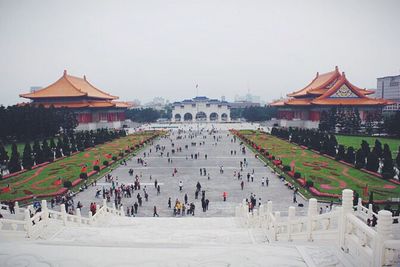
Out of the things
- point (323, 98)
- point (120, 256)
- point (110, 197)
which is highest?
point (323, 98)

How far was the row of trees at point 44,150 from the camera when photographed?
29.1 meters

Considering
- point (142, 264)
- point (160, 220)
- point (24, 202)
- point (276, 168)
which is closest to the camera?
point (142, 264)

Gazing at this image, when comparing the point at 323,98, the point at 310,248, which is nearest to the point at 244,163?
the point at 310,248

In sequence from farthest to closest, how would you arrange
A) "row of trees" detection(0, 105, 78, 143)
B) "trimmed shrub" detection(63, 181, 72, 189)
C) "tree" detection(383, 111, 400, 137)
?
1. "tree" detection(383, 111, 400, 137)
2. "row of trees" detection(0, 105, 78, 143)
3. "trimmed shrub" detection(63, 181, 72, 189)

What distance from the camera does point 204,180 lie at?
2695 cm

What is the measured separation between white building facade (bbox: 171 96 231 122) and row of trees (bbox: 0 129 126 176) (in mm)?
65668

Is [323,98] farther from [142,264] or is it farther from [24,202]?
[142,264]

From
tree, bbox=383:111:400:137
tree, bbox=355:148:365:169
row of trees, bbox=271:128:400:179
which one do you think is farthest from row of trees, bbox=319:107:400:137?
tree, bbox=355:148:365:169

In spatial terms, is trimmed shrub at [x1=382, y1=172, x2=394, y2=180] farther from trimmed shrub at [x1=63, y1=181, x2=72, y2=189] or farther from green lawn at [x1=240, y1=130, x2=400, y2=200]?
trimmed shrub at [x1=63, y1=181, x2=72, y2=189]

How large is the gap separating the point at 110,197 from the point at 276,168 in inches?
581

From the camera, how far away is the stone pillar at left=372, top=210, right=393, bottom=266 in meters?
5.59

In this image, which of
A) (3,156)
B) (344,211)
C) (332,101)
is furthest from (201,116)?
(344,211)

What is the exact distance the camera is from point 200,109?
389 feet

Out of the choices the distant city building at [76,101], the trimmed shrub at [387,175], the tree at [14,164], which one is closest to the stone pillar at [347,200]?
the trimmed shrub at [387,175]
